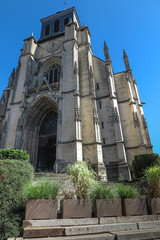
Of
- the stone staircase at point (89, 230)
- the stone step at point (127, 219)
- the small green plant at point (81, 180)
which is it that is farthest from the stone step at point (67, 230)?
the small green plant at point (81, 180)

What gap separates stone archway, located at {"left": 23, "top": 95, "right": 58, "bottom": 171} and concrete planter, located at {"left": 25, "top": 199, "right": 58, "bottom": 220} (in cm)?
1288

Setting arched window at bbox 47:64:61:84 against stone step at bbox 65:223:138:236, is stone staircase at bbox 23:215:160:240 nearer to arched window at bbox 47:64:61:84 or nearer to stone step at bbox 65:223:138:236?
stone step at bbox 65:223:138:236

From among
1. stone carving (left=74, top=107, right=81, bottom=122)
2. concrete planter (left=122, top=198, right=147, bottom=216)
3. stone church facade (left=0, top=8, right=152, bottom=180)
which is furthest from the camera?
stone carving (left=74, top=107, right=81, bottom=122)

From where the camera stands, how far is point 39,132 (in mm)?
17078

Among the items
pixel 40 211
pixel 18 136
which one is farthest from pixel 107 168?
pixel 40 211

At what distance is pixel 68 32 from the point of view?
19.9 meters

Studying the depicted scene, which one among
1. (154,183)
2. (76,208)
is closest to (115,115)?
(154,183)

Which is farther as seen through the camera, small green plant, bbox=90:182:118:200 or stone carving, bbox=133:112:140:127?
stone carving, bbox=133:112:140:127

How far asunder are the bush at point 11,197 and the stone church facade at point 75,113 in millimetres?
7834

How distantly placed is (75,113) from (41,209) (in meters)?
10.5

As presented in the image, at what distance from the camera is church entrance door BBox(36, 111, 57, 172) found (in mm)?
16109

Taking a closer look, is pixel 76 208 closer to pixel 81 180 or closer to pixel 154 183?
pixel 81 180

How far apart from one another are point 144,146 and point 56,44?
63.3 feet

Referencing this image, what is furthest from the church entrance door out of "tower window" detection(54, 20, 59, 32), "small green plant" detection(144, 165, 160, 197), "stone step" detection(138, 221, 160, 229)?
"tower window" detection(54, 20, 59, 32)
